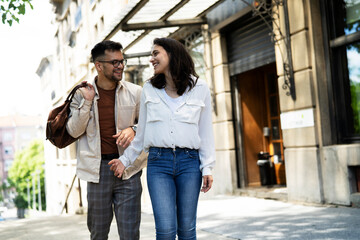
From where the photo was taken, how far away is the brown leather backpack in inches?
164

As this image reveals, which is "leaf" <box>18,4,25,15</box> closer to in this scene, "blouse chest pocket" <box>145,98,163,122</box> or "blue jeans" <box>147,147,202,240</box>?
"blouse chest pocket" <box>145,98,163,122</box>

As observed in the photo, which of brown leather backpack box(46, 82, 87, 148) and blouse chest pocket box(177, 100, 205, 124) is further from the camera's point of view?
brown leather backpack box(46, 82, 87, 148)

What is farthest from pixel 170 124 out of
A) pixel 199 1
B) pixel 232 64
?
pixel 232 64

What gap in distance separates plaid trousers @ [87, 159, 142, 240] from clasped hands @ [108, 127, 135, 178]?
160 mm

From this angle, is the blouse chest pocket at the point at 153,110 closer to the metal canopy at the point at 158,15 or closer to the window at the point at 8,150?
the metal canopy at the point at 158,15

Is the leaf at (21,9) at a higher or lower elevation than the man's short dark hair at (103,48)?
higher

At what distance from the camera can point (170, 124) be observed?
3557mm

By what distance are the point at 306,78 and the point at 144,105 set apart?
17.9 ft

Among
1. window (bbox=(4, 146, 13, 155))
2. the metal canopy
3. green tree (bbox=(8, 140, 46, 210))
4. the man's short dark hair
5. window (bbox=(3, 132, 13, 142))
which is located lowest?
green tree (bbox=(8, 140, 46, 210))

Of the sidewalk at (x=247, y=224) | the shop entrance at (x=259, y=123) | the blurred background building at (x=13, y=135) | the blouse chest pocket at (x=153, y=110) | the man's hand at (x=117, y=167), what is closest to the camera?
the blouse chest pocket at (x=153, y=110)

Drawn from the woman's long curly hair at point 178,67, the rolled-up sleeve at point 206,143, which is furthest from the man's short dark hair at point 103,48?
the rolled-up sleeve at point 206,143

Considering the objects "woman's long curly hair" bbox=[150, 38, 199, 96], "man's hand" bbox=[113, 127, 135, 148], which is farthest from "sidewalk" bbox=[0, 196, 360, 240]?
"woman's long curly hair" bbox=[150, 38, 199, 96]

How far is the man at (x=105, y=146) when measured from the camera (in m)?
4.14

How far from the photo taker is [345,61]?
8.33 m
